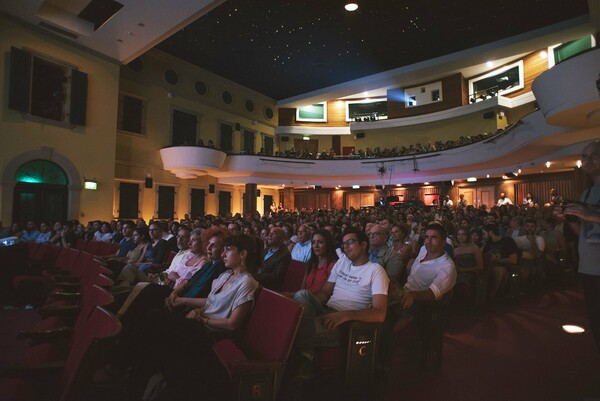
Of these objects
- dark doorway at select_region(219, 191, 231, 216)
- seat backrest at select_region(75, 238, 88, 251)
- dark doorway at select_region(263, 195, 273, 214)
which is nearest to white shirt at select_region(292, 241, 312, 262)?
seat backrest at select_region(75, 238, 88, 251)

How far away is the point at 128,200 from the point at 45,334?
1250 centimetres

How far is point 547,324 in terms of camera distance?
3719mm

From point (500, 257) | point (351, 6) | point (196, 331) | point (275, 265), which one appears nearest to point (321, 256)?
point (275, 265)

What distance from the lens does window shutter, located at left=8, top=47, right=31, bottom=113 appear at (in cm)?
950

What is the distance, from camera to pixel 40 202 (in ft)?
33.5

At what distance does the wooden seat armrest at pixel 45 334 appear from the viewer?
1.92 m

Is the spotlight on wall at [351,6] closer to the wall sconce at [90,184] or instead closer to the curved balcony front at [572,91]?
the curved balcony front at [572,91]

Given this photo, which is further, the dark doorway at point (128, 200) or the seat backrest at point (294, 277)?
the dark doorway at point (128, 200)

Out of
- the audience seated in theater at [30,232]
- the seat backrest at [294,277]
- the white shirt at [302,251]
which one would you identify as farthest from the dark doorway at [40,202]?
the seat backrest at [294,277]

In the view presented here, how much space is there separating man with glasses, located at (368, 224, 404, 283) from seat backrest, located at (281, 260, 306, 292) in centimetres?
72

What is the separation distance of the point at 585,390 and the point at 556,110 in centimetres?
646

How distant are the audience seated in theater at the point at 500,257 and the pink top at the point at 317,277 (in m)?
2.61

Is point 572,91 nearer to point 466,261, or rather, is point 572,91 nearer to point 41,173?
point 466,261

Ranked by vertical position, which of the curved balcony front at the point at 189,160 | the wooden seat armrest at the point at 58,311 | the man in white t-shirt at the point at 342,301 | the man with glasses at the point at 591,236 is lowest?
the wooden seat armrest at the point at 58,311
